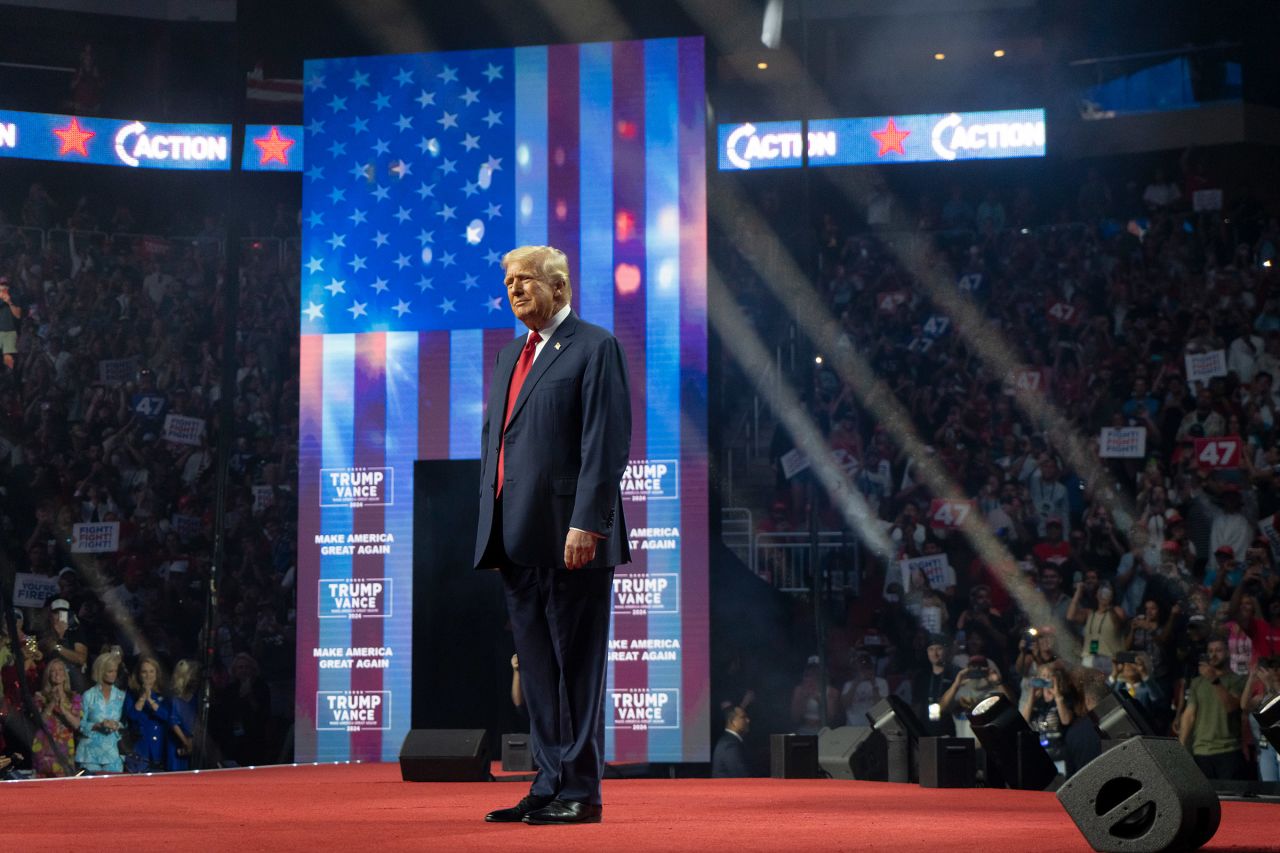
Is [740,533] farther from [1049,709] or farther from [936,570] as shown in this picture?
[1049,709]

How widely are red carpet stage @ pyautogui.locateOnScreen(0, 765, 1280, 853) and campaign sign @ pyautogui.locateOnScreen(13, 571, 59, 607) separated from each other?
5.25 metres

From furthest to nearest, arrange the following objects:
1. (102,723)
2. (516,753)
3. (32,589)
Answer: (32,589) → (102,723) → (516,753)

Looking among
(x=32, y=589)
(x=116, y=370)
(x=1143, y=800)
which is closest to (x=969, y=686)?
(x=32, y=589)

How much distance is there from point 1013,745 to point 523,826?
2.62 m

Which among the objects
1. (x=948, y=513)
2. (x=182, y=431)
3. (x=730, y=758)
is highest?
(x=182, y=431)

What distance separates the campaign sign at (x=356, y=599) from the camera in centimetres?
814

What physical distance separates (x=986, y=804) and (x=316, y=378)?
191 inches

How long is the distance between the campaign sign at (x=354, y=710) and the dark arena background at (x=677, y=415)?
0.02m

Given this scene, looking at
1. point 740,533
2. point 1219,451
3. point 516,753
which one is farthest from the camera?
point 740,533

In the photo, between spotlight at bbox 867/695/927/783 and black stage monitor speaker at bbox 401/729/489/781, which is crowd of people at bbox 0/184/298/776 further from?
spotlight at bbox 867/695/927/783

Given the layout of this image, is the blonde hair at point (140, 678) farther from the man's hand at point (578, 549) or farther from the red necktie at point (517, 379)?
the man's hand at point (578, 549)

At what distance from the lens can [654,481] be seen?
310 inches

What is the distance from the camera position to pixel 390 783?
5.81 metres

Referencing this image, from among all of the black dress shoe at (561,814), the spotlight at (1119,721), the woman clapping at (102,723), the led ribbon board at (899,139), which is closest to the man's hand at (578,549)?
the black dress shoe at (561,814)
